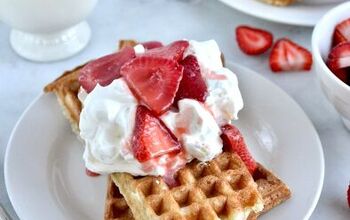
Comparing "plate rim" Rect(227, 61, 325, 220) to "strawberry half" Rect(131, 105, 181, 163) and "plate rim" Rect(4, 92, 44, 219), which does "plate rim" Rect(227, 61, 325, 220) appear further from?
"plate rim" Rect(4, 92, 44, 219)

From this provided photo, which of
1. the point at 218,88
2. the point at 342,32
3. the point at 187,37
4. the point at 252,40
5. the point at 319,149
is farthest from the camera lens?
the point at 187,37

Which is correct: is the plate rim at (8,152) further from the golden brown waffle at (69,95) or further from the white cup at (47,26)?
the white cup at (47,26)

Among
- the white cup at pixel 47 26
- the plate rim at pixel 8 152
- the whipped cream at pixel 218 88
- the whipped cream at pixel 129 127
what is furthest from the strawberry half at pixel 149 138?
the white cup at pixel 47 26

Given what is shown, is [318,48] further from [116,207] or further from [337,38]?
[116,207]

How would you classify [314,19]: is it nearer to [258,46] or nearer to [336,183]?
[258,46]

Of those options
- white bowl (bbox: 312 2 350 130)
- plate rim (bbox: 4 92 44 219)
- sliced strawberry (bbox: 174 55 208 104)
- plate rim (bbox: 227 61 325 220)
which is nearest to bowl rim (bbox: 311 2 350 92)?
white bowl (bbox: 312 2 350 130)

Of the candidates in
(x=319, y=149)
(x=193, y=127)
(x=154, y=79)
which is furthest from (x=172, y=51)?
(x=319, y=149)
